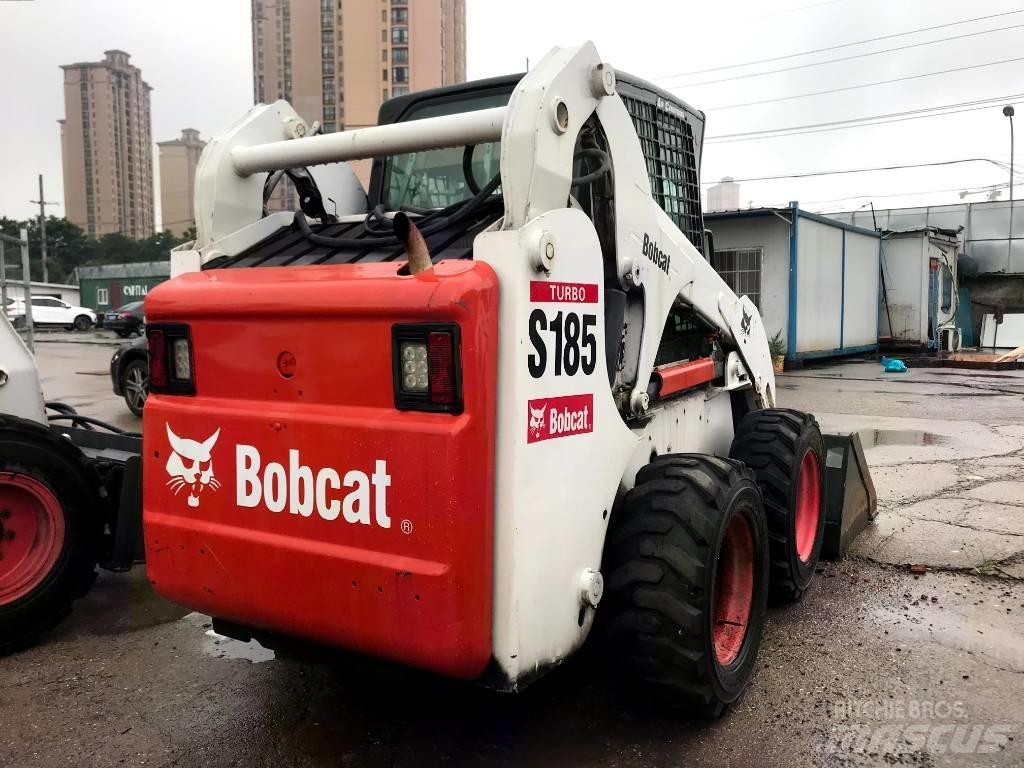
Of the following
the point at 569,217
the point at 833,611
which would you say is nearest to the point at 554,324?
the point at 569,217

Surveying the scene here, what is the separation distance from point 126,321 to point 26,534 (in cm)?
2770

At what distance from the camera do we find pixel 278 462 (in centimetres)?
266

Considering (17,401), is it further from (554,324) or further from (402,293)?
(554,324)

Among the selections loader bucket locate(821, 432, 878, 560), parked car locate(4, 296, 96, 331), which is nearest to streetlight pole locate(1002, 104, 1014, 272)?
loader bucket locate(821, 432, 878, 560)

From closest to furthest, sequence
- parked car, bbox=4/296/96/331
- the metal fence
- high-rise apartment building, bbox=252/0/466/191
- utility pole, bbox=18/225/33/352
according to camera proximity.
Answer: the metal fence
utility pole, bbox=18/225/33/352
parked car, bbox=4/296/96/331
high-rise apartment building, bbox=252/0/466/191

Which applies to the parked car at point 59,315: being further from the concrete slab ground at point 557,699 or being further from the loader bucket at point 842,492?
the loader bucket at point 842,492

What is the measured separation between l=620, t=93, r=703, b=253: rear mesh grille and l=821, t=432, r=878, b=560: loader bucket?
5.89 ft

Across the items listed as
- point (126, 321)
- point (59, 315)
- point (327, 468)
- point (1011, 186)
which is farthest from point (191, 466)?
point (59, 315)

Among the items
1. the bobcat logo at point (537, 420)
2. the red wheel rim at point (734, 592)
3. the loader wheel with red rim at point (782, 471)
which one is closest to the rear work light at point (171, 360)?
the bobcat logo at point (537, 420)

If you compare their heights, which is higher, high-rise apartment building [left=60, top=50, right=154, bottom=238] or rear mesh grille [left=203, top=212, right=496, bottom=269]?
high-rise apartment building [left=60, top=50, right=154, bottom=238]

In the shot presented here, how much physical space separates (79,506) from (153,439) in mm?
1378

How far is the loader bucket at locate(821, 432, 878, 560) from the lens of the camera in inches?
197

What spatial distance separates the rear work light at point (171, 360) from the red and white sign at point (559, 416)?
1.27 m

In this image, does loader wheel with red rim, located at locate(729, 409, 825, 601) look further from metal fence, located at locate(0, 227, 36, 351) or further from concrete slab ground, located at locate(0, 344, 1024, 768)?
metal fence, located at locate(0, 227, 36, 351)
